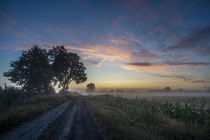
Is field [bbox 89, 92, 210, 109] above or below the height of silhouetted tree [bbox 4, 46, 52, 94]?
below

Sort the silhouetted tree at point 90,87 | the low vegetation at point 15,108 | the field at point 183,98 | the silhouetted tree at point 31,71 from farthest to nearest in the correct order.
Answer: the silhouetted tree at point 90,87 < the silhouetted tree at point 31,71 < the field at point 183,98 < the low vegetation at point 15,108

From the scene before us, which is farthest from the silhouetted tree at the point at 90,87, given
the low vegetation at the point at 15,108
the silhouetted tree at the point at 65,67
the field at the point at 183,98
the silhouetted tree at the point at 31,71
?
the low vegetation at the point at 15,108

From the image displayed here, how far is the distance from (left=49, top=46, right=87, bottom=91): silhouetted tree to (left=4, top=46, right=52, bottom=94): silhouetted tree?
11.8 m

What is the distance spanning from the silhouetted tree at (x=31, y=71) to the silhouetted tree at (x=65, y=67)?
11802 millimetres

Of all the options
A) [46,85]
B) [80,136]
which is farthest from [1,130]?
[46,85]

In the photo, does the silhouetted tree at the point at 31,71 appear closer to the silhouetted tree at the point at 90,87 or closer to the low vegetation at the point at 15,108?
the low vegetation at the point at 15,108

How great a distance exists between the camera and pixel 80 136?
5.64 m

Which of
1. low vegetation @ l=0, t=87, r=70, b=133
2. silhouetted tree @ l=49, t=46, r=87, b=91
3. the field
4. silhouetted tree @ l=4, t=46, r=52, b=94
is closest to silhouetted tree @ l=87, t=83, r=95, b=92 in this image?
the field

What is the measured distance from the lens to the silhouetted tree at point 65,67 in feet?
133

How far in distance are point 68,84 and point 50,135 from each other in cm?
4131

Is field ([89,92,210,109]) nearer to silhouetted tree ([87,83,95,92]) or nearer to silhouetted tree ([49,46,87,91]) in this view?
silhouetted tree ([49,46,87,91])

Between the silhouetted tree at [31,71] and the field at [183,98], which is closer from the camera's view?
the field at [183,98]

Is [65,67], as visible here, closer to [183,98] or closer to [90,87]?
[183,98]

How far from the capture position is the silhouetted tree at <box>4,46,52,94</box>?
25781mm
